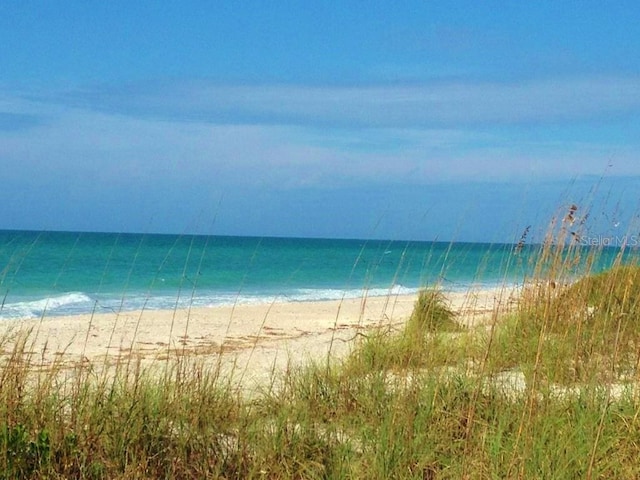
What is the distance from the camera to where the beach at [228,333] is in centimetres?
788

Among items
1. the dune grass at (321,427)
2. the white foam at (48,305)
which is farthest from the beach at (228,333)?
the white foam at (48,305)

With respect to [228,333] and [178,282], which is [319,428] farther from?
[178,282]

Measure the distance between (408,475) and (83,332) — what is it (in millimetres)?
9967

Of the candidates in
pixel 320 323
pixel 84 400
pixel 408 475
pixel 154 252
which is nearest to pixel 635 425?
pixel 408 475

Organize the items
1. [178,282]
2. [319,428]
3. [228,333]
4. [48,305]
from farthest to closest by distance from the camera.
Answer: [178,282] < [48,305] < [228,333] < [319,428]

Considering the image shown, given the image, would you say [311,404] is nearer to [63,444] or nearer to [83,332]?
[63,444]

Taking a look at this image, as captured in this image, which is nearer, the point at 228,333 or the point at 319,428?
the point at 319,428

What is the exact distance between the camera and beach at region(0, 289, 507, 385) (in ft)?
25.8

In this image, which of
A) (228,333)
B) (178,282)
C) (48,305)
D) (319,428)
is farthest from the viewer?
(178,282)

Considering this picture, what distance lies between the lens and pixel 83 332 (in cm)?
1262

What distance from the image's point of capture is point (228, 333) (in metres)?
12.8

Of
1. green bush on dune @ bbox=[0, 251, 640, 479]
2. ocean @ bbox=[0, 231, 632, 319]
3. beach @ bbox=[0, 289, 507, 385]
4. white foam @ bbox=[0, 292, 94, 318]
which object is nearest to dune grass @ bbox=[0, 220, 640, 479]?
green bush on dune @ bbox=[0, 251, 640, 479]

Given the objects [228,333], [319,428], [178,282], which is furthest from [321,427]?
[178,282]

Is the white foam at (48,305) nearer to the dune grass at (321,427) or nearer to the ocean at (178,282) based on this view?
the ocean at (178,282)
